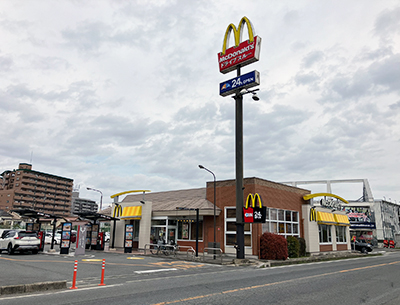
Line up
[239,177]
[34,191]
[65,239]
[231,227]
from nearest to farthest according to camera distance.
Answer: [239,177], [65,239], [231,227], [34,191]

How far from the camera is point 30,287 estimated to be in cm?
1050

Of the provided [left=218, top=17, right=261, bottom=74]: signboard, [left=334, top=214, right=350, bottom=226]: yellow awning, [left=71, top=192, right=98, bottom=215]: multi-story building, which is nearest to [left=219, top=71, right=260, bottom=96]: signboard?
[left=218, top=17, right=261, bottom=74]: signboard

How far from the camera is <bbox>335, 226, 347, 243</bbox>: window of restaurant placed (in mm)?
36719

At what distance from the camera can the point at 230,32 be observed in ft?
89.6

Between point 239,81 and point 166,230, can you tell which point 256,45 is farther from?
point 166,230

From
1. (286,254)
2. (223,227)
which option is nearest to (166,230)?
(223,227)

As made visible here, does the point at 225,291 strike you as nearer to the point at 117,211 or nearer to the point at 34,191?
the point at 117,211

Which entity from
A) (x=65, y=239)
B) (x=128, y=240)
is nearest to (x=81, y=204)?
(x=128, y=240)

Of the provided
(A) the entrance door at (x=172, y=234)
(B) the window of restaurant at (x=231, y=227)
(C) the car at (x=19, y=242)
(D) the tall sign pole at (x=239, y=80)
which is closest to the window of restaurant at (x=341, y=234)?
(B) the window of restaurant at (x=231, y=227)

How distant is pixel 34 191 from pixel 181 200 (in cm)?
11201

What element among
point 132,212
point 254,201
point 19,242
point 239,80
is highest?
point 239,80

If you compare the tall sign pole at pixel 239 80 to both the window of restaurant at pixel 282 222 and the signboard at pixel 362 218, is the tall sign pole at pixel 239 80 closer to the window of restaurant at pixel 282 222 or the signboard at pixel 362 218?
the window of restaurant at pixel 282 222

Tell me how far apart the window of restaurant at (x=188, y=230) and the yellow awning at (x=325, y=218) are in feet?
39.8

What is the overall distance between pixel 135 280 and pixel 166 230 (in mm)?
16635
